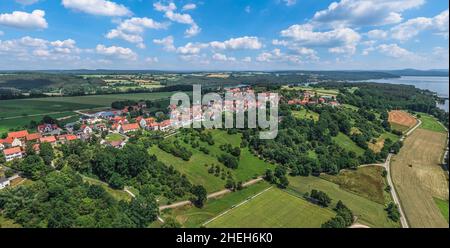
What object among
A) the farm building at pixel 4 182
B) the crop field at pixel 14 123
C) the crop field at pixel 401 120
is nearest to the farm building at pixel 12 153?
the farm building at pixel 4 182

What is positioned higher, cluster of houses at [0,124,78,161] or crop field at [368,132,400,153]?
cluster of houses at [0,124,78,161]

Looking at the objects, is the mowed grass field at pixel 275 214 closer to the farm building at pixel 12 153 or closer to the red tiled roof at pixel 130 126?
the farm building at pixel 12 153

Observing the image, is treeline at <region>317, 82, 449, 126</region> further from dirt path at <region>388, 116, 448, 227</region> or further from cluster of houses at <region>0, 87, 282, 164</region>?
cluster of houses at <region>0, 87, 282, 164</region>

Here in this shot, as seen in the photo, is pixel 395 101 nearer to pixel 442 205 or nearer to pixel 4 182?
pixel 442 205

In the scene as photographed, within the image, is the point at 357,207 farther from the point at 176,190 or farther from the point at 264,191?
the point at 176,190

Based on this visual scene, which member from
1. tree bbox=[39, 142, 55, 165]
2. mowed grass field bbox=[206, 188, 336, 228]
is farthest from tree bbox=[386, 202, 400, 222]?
tree bbox=[39, 142, 55, 165]

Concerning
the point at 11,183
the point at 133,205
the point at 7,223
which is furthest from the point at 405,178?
the point at 11,183

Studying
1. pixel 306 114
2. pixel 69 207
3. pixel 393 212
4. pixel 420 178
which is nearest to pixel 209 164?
pixel 69 207

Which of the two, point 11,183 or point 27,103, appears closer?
point 11,183
